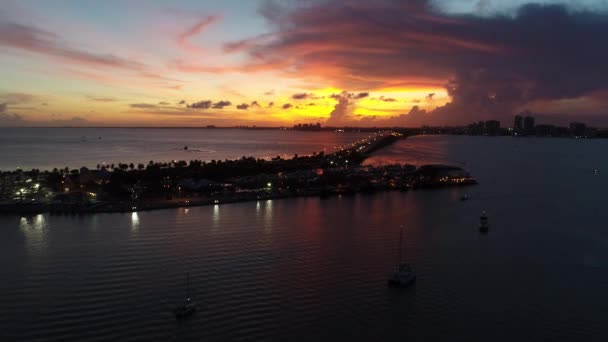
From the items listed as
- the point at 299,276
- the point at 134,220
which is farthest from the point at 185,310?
the point at 134,220

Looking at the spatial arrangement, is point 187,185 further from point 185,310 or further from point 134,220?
point 185,310

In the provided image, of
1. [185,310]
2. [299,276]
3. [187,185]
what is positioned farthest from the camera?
[187,185]

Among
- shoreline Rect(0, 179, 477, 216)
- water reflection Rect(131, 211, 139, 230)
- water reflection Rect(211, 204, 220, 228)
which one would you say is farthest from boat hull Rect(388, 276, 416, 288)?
shoreline Rect(0, 179, 477, 216)

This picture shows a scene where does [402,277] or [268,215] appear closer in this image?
[402,277]

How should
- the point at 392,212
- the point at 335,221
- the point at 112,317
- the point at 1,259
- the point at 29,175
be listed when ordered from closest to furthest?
1. the point at 112,317
2. the point at 1,259
3. the point at 335,221
4. the point at 392,212
5. the point at 29,175

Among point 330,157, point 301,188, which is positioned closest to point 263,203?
point 301,188

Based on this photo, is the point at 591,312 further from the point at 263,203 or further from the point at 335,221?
the point at 263,203

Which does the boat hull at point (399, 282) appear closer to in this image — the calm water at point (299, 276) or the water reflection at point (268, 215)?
the calm water at point (299, 276)

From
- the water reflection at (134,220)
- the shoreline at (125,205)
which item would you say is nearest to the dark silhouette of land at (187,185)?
the shoreline at (125,205)
